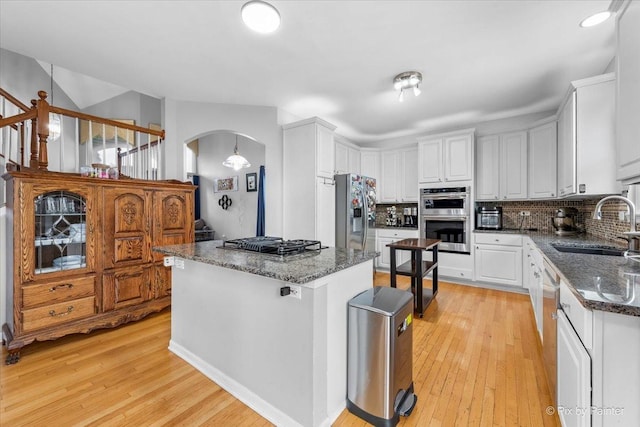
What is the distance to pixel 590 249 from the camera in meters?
2.17

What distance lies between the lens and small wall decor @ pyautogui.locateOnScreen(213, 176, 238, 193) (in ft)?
18.7

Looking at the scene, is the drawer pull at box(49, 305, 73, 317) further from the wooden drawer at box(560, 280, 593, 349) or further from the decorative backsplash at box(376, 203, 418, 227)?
the decorative backsplash at box(376, 203, 418, 227)

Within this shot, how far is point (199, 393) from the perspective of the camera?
5.88 feet

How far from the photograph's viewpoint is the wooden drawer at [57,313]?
222cm

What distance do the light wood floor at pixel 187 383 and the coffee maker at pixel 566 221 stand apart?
4.72ft

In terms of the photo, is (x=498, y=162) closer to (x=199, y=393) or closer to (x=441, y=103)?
(x=441, y=103)

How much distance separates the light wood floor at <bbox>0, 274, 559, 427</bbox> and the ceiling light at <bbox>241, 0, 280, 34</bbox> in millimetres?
2601

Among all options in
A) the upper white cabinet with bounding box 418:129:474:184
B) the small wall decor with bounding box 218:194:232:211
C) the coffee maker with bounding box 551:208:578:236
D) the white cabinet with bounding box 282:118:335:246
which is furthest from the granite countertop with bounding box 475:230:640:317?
the small wall decor with bounding box 218:194:232:211

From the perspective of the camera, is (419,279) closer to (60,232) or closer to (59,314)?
(59,314)

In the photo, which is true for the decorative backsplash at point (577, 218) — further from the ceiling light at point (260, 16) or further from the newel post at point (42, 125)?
the newel post at point (42, 125)

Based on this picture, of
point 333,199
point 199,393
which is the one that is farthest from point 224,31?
point 199,393

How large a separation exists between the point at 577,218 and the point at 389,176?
111 inches

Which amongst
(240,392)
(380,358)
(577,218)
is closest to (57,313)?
(240,392)

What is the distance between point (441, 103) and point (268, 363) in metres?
3.71
